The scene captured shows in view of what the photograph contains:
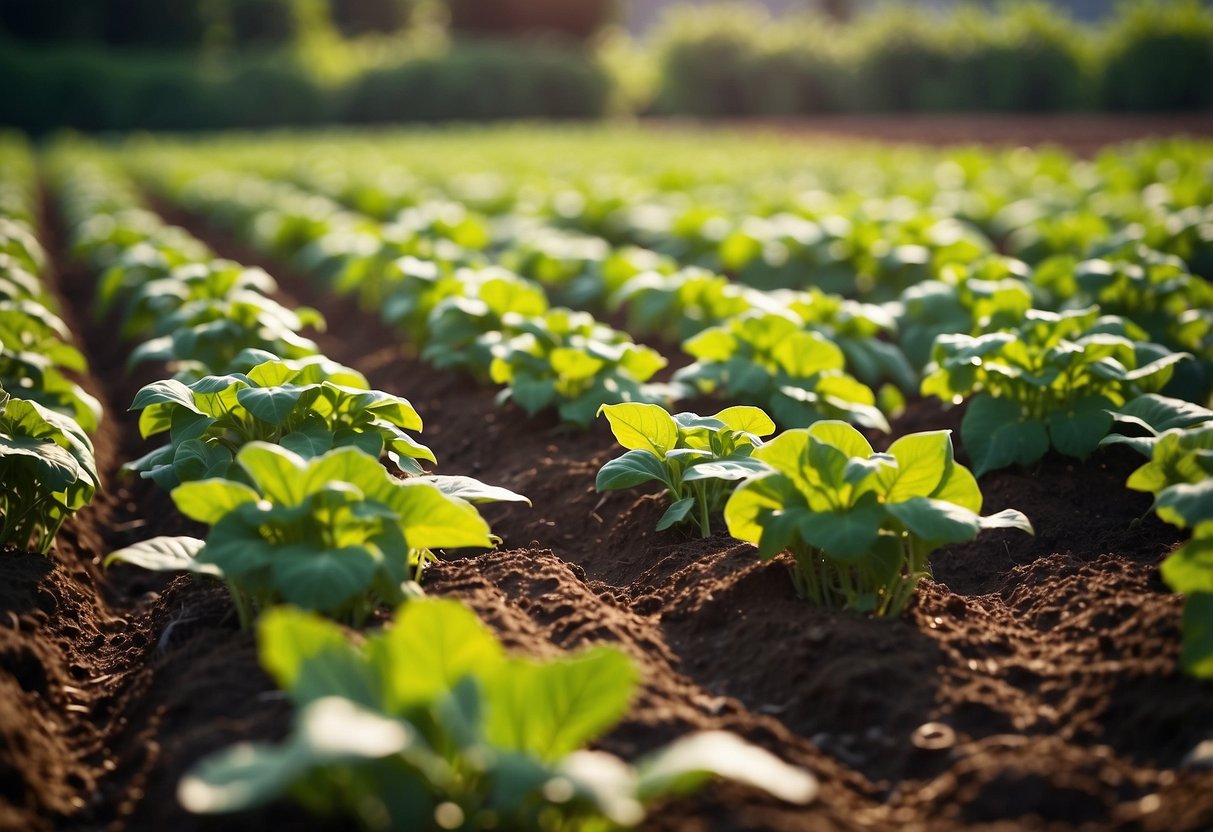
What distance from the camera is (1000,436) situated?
3852mm

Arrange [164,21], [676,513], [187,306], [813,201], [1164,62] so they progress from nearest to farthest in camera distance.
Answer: [676,513]
[187,306]
[813,201]
[1164,62]
[164,21]

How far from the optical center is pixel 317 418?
3.11m

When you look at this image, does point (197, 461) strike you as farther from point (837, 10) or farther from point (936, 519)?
point (837, 10)

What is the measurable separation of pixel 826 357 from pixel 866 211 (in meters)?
4.02

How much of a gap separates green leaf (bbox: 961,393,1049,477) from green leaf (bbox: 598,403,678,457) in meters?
1.24

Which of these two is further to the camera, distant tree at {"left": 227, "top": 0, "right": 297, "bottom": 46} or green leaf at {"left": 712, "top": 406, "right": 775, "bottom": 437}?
distant tree at {"left": 227, "top": 0, "right": 297, "bottom": 46}

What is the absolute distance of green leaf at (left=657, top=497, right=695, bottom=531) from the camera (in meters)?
3.20

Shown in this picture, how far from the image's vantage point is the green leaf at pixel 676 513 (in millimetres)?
3195

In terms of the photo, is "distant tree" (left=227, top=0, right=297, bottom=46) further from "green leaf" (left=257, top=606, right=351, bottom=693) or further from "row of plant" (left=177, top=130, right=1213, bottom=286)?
"green leaf" (left=257, top=606, right=351, bottom=693)

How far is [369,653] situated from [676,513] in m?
1.49

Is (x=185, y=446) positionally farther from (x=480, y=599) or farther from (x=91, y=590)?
(x=480, y=599)

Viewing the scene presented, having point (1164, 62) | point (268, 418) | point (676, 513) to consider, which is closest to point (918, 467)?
point (676, 513)

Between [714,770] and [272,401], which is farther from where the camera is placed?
[272,401]

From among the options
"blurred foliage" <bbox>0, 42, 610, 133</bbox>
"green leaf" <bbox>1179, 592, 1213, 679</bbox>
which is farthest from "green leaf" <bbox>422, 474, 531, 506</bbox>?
"blurred foliage" <bbox>0, 42, 610, 133</bbox>
